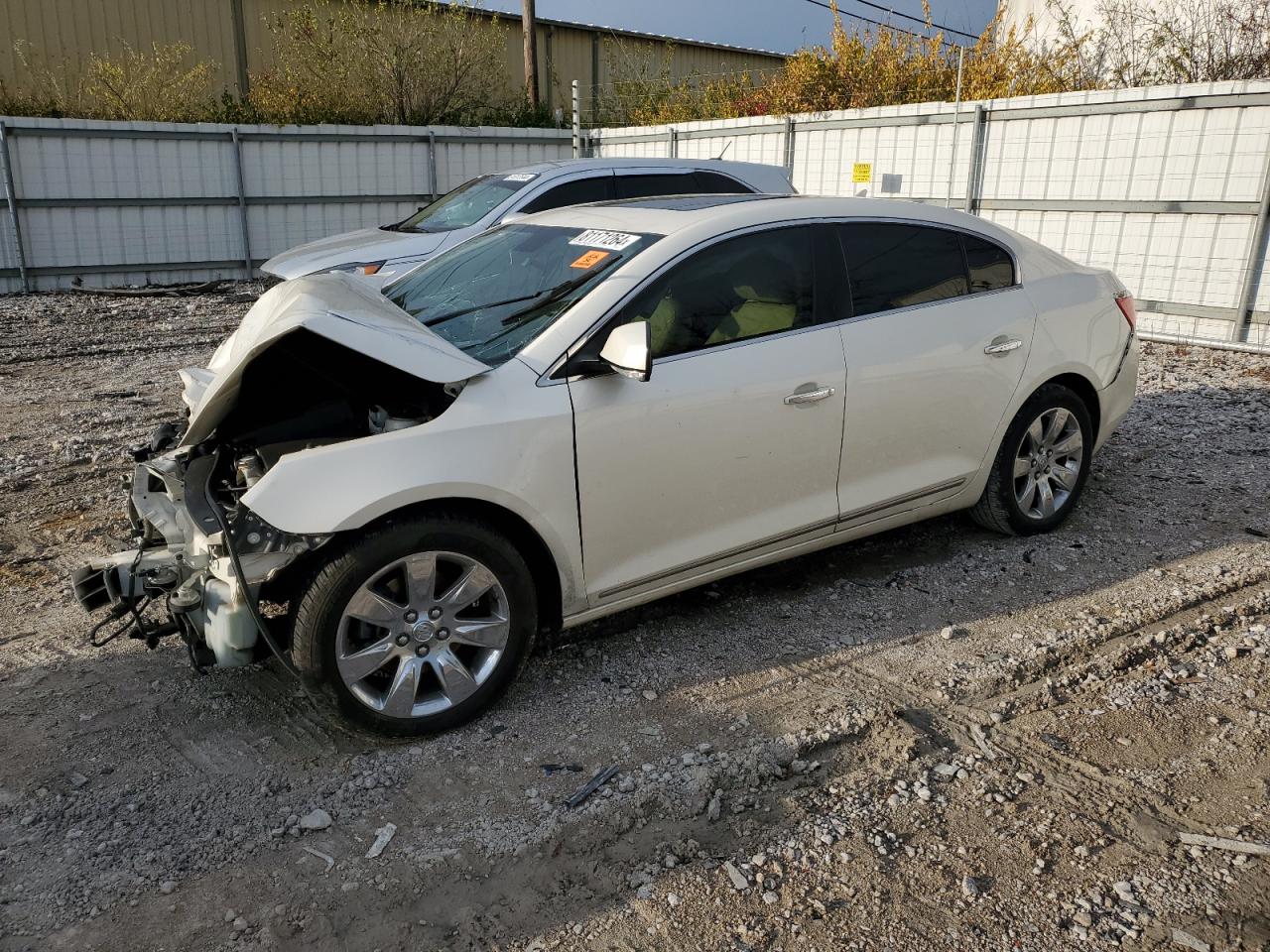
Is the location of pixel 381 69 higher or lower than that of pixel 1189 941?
higher

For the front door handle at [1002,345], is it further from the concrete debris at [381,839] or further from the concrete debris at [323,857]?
the concrete debris at [323,857]

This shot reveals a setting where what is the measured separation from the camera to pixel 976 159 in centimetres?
1162

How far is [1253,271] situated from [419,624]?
30.5 feet

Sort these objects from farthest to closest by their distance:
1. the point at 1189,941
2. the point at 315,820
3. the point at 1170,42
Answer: the point at 1170,42, the point at 315,820, the point at 1189,941

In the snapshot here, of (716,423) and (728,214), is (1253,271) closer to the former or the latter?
(728,214)

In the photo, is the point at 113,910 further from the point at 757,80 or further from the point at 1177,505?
the point at 757,80

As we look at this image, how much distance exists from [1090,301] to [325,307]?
3.71m

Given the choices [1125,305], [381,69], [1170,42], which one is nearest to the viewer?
[1125,305]

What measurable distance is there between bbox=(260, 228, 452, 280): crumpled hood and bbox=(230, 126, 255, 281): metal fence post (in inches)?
221

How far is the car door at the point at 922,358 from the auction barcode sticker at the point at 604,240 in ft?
3.12

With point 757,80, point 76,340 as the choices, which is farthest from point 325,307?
point 757,80

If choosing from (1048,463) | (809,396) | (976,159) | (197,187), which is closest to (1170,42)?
(976,159)

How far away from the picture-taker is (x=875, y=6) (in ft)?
61.5

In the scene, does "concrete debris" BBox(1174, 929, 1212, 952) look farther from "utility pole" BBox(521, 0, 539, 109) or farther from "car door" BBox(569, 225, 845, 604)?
"utility pole" BBox(521, 0, 539, 109)
